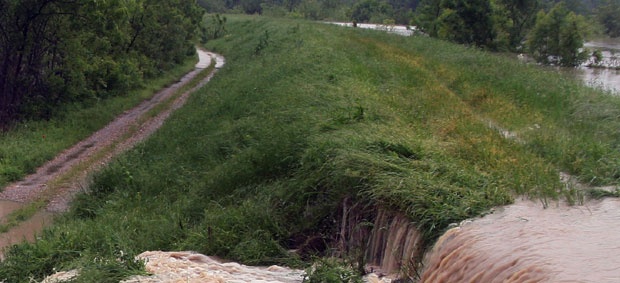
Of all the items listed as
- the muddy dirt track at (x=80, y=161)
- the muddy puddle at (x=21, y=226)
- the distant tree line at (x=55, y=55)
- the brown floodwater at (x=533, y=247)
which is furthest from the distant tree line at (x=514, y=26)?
the brown floodwater at (x=533, y=247)

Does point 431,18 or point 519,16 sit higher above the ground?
point 519,16

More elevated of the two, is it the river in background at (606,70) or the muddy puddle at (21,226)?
the river in background at (606,70)

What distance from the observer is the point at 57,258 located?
28.4 feet

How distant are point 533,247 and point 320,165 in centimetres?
374

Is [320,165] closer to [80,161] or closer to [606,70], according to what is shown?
[80,161]

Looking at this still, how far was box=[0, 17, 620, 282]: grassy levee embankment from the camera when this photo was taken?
298 inches

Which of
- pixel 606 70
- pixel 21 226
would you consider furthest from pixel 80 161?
pixel 606 70

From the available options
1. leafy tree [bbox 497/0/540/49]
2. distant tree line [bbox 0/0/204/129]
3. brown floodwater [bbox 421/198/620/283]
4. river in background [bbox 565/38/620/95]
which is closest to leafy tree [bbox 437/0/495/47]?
leafy tree [bbox 497/0/540/49]

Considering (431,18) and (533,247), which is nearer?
(533,247)

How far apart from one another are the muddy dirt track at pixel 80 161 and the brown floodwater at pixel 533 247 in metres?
9.30

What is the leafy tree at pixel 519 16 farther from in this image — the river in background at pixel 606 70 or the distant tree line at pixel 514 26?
the river in background at pixel 606 70

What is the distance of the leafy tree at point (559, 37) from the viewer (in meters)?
41.0

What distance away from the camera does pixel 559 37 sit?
1630 inches

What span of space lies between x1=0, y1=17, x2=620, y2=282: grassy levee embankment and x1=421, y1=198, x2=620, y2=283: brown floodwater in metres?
0.36
